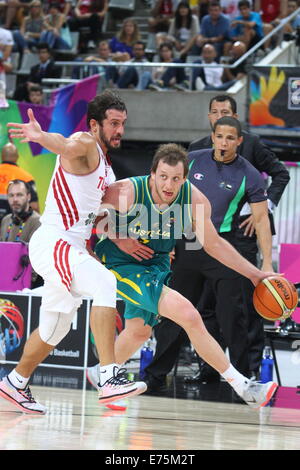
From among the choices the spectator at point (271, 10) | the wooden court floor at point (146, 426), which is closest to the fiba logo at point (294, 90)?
the spectator at point (271, 10)

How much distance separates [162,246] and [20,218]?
372 cm

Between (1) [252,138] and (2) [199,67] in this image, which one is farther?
(2) [199,67]

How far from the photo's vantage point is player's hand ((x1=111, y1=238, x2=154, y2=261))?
234 inches

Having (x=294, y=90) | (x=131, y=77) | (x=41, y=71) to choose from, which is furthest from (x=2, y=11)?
(x=294, y=90)

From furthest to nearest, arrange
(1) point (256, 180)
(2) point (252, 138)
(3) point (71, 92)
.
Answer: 1. (3) point (71, 92)
2. (2) point (252, 138)
3. (1) point (256, 180)

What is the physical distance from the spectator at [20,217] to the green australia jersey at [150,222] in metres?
3.49

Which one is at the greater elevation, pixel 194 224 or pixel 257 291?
pixel 194 224

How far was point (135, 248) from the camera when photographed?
594 centimetres

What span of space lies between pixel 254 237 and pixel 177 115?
7277 millimetres

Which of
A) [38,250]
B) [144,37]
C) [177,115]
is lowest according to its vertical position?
[38,250]

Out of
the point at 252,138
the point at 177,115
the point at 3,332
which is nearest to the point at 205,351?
the point at 252,138

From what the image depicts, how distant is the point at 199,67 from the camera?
14.8m

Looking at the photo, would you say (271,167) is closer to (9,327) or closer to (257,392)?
(257,392)

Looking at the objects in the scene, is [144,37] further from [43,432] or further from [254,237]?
[43,432]
